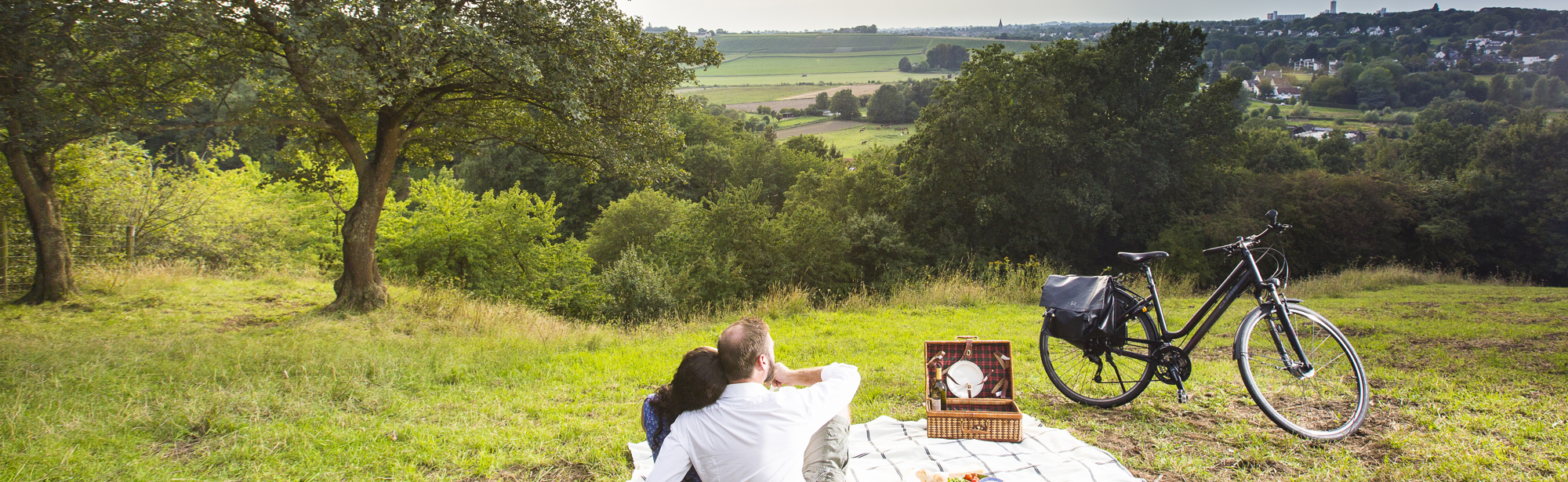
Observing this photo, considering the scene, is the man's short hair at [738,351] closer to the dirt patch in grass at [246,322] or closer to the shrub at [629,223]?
the dirt patch in grass at [246,322]

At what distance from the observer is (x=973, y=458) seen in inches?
167

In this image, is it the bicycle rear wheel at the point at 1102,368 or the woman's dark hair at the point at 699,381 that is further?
the bicycle rear wheel at the point at 1102,368

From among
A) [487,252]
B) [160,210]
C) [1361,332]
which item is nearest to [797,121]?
[487,252]

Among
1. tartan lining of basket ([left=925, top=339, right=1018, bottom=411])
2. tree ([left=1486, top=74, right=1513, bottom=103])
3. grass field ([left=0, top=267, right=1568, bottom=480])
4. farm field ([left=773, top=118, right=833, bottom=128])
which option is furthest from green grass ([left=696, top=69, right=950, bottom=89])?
tartan lining of basket ([left=925, top=339, right=1018, bottom=411])

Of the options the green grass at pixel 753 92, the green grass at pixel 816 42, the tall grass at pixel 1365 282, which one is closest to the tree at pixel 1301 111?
the tall grass at pixel 1365 282

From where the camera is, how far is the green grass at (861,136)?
54844 millimetres

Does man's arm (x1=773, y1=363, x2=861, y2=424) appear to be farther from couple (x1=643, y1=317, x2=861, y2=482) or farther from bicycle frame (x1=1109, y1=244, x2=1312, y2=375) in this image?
bicycle frame (x1=1109, y1=244, x2=1312, y2=375)

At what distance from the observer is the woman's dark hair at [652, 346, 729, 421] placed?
283 cm

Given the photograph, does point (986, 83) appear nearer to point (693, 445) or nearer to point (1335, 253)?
point (1335, 253)

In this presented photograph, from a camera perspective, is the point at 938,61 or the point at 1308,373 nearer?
the point at 1308,373

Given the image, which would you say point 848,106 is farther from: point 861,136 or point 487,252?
point 487,252

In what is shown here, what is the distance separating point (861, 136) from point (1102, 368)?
187 feet

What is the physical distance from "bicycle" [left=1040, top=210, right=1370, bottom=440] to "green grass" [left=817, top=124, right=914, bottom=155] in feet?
158

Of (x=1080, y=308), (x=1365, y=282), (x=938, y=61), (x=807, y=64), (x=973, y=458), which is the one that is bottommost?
(x=1365, y=282)
